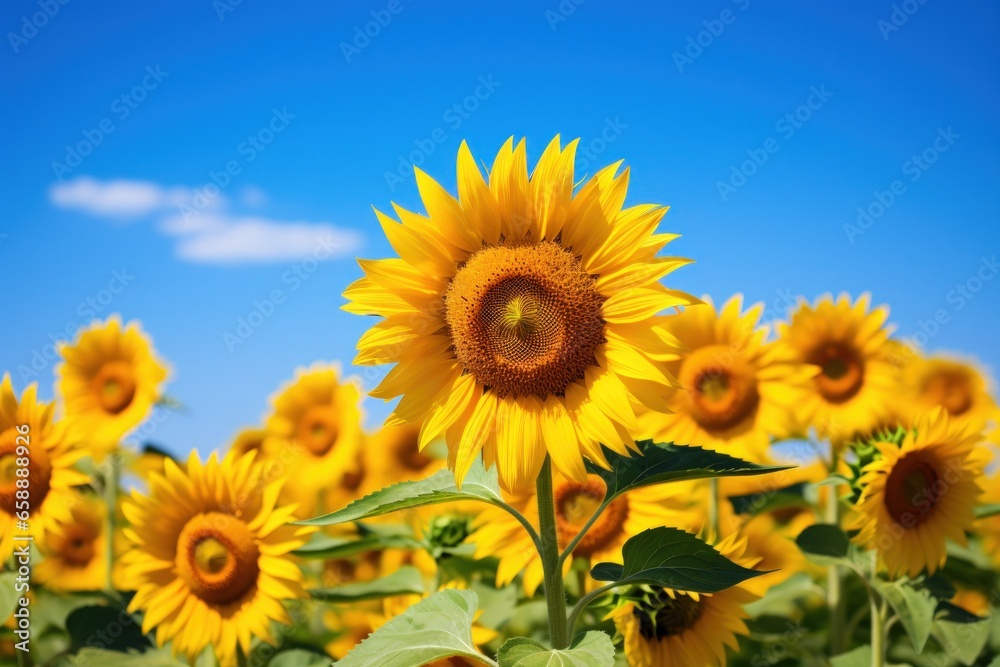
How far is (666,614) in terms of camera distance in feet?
10.6

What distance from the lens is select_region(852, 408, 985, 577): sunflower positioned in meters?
3.69

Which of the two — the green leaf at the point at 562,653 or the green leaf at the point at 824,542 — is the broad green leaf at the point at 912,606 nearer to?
the green leaf at the point at 824,542

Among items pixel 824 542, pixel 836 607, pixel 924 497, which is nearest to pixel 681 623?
pixel 824 542

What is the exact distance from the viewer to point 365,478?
624cm

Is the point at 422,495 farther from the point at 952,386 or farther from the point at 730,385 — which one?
the point at 952,386

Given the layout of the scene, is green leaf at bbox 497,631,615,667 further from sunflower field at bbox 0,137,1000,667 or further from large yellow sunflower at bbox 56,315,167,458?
large yellow sunflower at bbox 56,315,167,458

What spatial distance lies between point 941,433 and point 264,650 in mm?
3084

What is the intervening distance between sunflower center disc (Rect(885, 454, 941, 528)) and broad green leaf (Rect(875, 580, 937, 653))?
0.88ft

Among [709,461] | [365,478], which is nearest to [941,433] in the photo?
[709,461]

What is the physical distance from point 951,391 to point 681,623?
3.98 m

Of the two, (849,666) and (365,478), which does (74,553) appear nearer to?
(365,478)

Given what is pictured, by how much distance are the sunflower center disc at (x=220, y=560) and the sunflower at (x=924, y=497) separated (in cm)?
253

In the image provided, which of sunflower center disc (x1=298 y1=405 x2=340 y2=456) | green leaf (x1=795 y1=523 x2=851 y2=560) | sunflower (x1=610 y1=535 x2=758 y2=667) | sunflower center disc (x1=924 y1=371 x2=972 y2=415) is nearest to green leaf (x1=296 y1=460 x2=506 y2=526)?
sunflower (x1=610 y1=535 x2=758 y2=667)

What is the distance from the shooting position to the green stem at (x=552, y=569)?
97.3 inches
